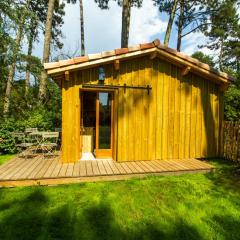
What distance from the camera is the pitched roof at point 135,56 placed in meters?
7.02

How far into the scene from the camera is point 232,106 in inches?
456

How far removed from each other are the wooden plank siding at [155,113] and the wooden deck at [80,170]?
0.49 m

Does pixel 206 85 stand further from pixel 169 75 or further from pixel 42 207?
pixel 42 207

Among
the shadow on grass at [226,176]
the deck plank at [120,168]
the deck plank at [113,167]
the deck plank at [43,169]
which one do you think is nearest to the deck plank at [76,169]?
the deck plank at [43,169]

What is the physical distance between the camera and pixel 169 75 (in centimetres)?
835

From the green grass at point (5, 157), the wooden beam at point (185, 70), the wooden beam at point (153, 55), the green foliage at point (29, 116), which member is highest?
the wooden beam at point (153, 55)

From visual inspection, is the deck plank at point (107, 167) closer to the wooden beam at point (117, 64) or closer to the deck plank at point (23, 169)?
the deck plank at point (23, 169)

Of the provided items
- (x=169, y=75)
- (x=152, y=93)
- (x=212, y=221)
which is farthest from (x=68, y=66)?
(x=212, y=221)

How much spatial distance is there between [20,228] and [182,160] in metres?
5.67

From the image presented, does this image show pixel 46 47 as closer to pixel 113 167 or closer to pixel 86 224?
pixel 113 167

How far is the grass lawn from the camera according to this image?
3.85m

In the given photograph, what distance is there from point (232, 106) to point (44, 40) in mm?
10355

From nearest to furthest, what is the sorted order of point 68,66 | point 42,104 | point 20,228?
point 20,228 → point 68,66 → point 42,104

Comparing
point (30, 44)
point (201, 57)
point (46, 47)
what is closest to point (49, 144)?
point (46, 47)
